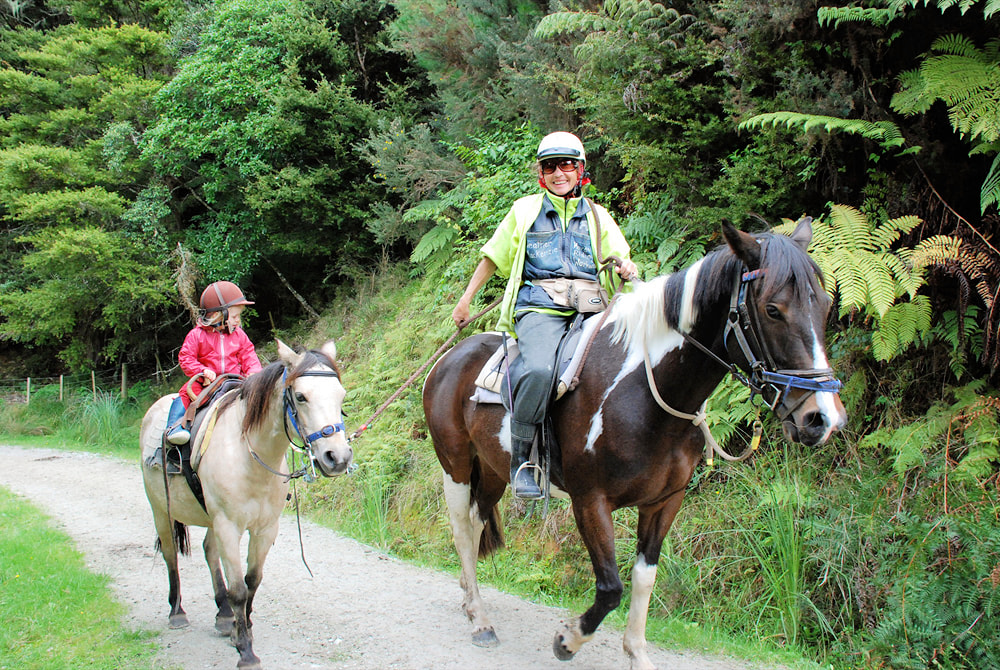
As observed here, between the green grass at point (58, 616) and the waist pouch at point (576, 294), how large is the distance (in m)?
3.57

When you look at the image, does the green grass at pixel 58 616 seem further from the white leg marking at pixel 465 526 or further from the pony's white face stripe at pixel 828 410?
the pony's white face stripe at pixel 828 410

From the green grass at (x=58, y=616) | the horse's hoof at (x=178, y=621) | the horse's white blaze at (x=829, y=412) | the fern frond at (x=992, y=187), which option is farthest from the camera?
the horse's hoof at (x=178, y=621)

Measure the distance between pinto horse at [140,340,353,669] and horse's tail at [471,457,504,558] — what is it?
127 centimetres

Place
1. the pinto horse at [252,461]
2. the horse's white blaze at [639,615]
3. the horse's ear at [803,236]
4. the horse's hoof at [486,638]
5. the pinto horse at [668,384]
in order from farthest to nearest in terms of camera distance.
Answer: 1. the horse's hoof at [486,638]
2. the pinto horse at [252,461]
3. the horse's white blaze at [639,615]
4. the horse's ear at [803,236]
5. the pinto horse at [668,384]

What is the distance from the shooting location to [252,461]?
4492mm

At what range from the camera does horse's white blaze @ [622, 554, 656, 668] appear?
3.74 metres

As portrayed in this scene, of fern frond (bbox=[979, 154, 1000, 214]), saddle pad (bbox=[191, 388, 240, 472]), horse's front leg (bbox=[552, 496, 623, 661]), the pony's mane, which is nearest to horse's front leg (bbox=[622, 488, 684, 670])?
horse's front leg (bbox=[552, 496, 623, 661])

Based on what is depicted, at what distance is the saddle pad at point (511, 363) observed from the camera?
150 inches

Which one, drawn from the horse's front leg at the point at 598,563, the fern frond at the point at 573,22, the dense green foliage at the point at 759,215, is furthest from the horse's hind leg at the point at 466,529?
the fern frond at the point at 573,22

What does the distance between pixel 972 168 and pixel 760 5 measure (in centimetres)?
214

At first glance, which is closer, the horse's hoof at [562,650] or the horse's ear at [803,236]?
the horse's ear at [803,236]

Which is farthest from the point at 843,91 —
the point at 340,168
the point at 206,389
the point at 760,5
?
the point at 340,168

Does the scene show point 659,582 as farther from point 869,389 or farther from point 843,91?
point 843,91

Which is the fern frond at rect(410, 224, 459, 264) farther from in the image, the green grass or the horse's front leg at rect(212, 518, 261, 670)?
the horse's front leg at rect(212, 518, 261, 670)
